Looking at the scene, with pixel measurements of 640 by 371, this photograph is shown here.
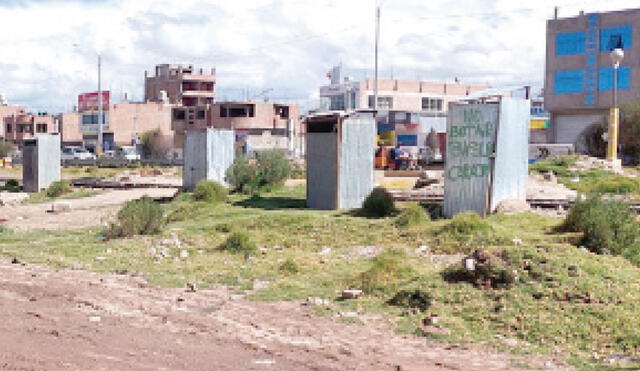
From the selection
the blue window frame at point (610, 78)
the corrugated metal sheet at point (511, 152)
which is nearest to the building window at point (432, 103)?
the blue window frame at point (610, 78)

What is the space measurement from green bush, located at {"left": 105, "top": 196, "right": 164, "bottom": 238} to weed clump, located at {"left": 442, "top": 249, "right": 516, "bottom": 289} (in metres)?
8.19

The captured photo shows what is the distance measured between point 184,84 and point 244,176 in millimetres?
97596

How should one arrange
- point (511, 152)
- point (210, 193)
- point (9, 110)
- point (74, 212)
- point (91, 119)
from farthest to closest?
point (9, 110) < point (91, 119) < point (74, 212) < point (210, 193) < point (511, 152)

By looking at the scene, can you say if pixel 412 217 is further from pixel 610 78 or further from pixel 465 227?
pixel 610 78

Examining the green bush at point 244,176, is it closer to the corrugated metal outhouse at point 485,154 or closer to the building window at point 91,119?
the corrugated metal outhouse at point 485,154

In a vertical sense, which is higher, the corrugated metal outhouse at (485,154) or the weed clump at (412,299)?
the corrugated metal outhouse at (485,154)

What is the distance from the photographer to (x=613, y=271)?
10586mm

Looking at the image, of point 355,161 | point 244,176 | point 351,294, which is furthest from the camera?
point 244,176

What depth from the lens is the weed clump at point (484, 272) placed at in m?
10.2

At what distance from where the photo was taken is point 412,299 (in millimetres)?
10414

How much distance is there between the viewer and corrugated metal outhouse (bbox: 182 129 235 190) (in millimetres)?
28516

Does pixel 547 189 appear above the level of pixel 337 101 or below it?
below

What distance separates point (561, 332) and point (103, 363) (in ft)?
15.7

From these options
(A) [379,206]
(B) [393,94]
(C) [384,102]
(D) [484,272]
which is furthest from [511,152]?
(B) [393,94]
